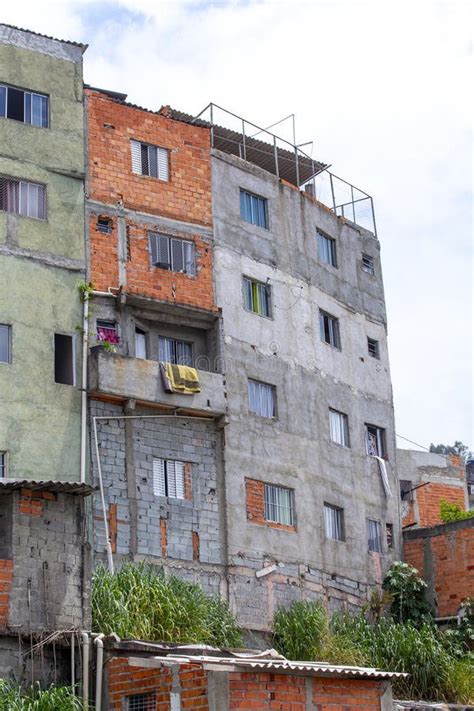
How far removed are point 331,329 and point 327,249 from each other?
2.38 metres

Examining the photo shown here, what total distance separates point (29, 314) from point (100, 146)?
4.80 m

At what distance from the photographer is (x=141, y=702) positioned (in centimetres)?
1788

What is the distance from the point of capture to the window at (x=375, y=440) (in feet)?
115

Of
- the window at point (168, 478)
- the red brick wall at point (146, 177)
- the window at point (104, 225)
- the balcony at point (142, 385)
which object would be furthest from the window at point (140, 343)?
the red brick wall at point (146, 177)

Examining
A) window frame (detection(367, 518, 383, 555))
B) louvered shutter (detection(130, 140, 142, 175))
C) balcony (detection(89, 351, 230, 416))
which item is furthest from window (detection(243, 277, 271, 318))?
window frame (detection(367, 518, 383, 555))

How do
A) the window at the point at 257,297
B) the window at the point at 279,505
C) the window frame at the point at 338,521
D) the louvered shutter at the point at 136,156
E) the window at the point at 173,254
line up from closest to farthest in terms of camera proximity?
1. the window at the point at 173,254
2. the window at the point at 279,505
3. the louvered shutter at the point at 136,156
4. the window at the point at 257,297
5. the window frame at the point at 338,521

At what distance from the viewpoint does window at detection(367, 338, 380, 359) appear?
3622 centimetres

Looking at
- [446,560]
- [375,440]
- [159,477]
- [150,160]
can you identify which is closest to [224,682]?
[159,477]

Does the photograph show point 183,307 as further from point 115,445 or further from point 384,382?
point 384,382

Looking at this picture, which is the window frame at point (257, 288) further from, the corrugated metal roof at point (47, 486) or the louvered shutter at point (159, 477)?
the corrugated metal roof at point (47, 486)

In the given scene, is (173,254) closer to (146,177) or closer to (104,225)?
(104,225)

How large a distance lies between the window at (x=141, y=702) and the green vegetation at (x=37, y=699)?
72cm

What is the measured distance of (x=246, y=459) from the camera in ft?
99.3

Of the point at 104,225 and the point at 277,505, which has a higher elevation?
the point at 104,225
